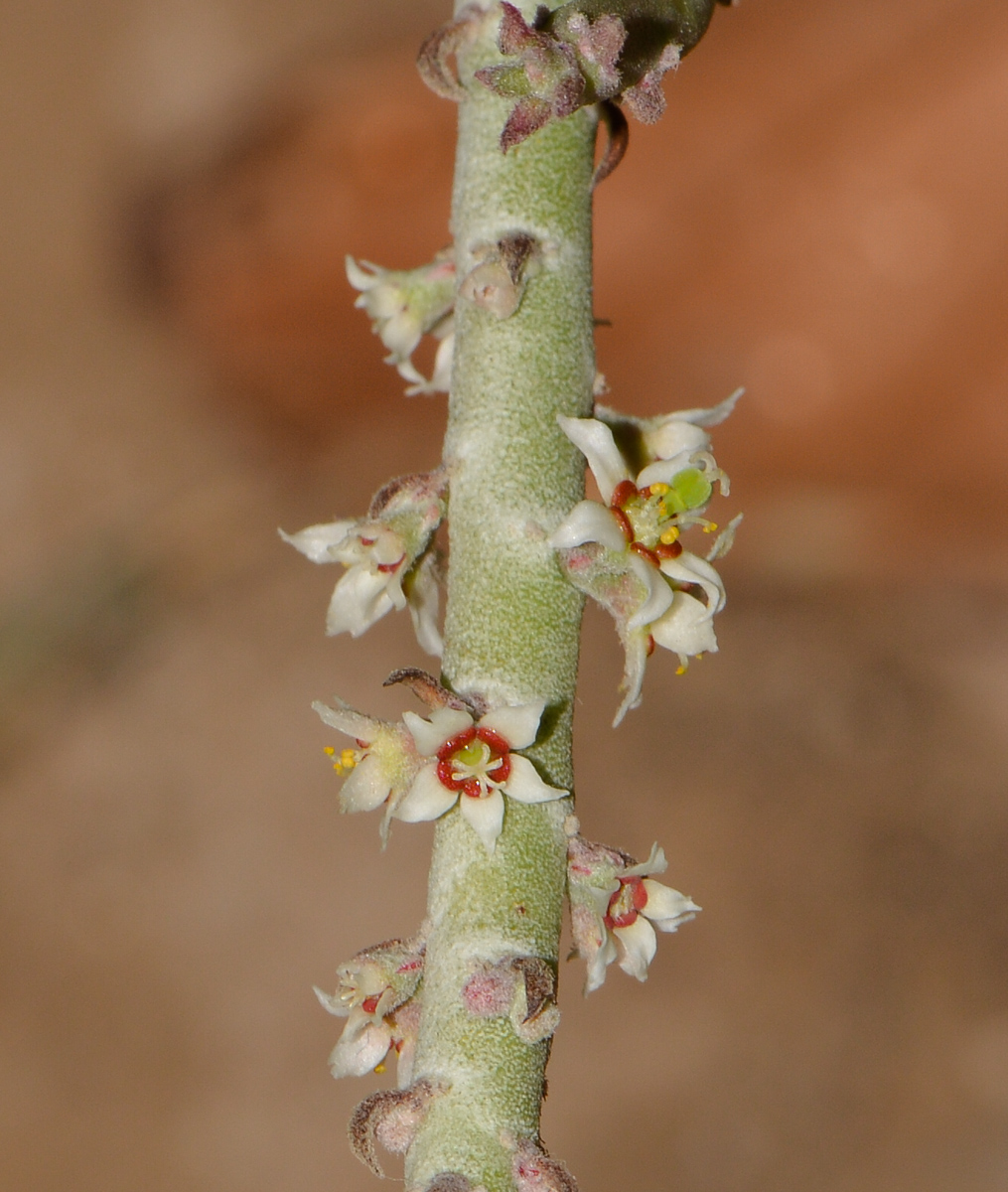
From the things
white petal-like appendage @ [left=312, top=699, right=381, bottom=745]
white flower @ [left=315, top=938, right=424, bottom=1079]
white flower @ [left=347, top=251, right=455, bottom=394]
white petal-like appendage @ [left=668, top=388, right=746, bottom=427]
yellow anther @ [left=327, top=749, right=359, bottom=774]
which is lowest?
white flower @ [left=315, top=938, right=424, bottom=1079]

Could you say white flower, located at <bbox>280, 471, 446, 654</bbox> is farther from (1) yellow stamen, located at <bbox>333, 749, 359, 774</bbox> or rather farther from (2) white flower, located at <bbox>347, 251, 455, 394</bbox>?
(2) white flower, located at <bbox>347, 251, 455, 394</bbox>

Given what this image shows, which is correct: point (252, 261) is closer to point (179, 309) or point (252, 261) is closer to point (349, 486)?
→ point (179, 309)

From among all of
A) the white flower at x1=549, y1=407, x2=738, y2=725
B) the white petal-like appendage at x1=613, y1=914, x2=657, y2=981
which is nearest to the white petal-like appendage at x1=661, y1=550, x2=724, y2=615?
the white flower at x1=549, y1=407, x2=738, y2=725

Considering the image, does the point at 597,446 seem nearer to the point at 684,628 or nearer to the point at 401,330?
the point at 684,628

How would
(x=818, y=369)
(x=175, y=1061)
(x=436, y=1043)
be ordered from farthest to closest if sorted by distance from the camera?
(x=818, y=369) → (x=175, y=1061) → (x=436, y=1043)

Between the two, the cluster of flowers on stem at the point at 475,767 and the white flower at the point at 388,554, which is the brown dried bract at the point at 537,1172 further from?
the white flower at the point at 388,554

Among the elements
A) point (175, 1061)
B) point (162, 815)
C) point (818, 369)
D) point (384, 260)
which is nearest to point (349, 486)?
point (384, 260)

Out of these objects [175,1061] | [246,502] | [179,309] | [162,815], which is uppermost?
[179,309]
